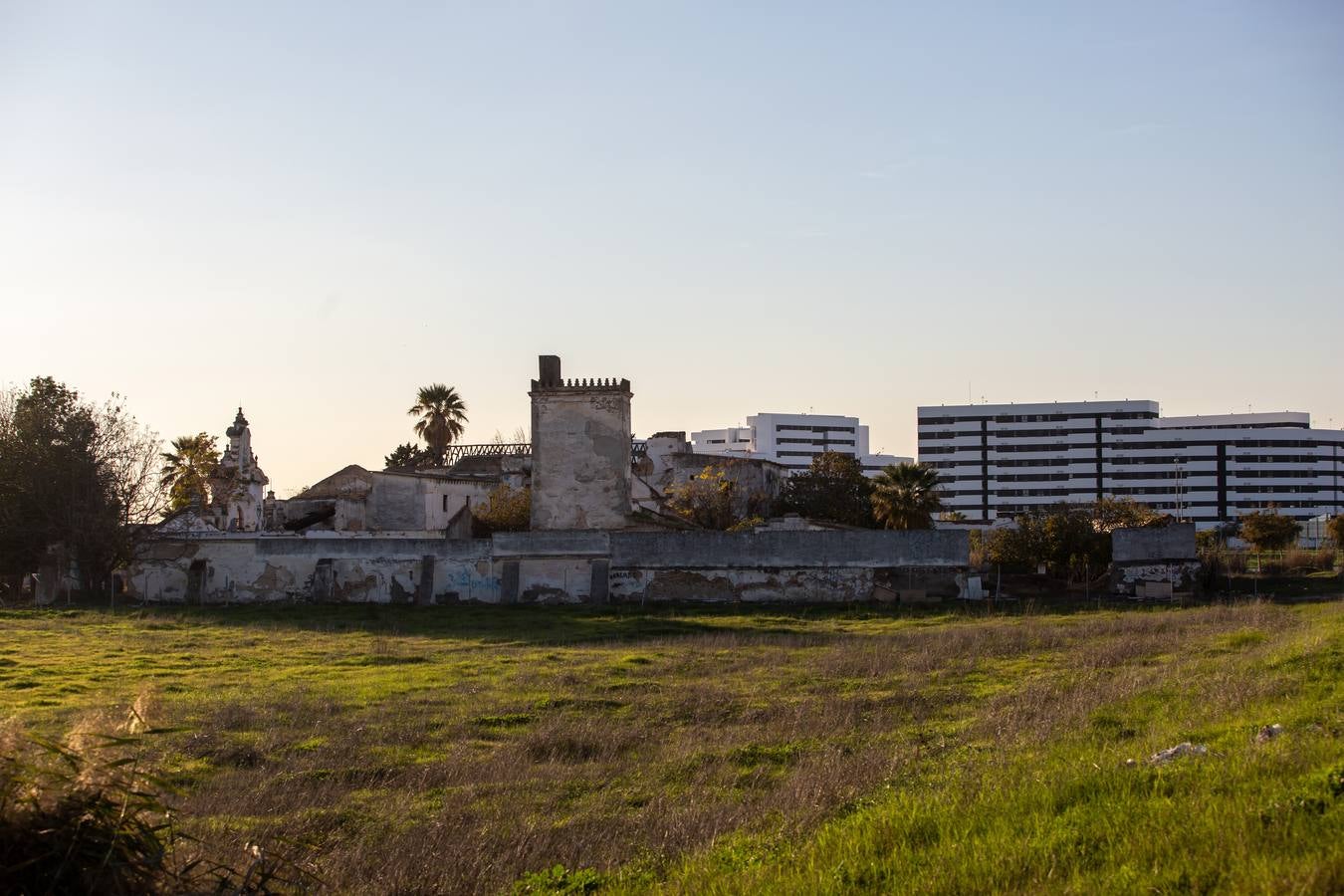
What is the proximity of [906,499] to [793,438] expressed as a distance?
390 feet

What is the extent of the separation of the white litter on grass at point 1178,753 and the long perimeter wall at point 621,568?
29.0 meters

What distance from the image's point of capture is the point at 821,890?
364 inches

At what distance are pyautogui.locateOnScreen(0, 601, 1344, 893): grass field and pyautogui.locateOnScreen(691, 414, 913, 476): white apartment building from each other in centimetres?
13358

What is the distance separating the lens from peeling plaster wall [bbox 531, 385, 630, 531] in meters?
45.7

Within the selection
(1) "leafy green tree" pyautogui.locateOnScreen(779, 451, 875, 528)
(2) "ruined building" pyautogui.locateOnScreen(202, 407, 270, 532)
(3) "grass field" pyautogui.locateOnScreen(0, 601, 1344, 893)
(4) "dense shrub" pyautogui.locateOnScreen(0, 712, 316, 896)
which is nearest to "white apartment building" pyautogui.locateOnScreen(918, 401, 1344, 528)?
(1) "leafy green tree" pyautogui.locateOnScreen(779, 451, 875, 528)

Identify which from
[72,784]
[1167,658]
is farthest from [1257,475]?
[72,784]

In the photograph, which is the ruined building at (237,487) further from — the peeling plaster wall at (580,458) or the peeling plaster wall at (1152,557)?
the peeling plaster wall at (1152,557)

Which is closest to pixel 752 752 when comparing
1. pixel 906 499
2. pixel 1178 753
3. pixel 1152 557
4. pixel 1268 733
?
pixel 1178 753

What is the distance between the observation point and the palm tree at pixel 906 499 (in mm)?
50188

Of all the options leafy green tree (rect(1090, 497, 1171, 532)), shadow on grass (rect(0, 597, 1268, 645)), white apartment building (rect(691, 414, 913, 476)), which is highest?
white apartment building (rect(691, 414, 913, 476))

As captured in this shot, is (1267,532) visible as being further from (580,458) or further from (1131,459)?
(1131,459)

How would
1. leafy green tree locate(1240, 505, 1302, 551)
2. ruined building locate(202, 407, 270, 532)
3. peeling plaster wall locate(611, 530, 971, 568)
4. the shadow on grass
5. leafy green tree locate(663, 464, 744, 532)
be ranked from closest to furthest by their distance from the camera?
the shadow on grass, peeling plaster wall locate(611, 530, 971, 568), ruined building locate(202, 407, 270, 532), leafy green tree locate(663, 464, 744, 532), leafy green tree locate(1240, 505, 1302, 551)

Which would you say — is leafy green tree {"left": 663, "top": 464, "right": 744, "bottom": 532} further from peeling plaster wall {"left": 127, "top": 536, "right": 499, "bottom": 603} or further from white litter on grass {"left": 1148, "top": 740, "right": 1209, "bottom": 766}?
white litter on grass {"left": 1148, "top": 740, "right": 1209, "bottom": 766}

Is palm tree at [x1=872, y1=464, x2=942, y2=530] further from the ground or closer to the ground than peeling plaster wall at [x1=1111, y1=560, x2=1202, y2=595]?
further from the ground
